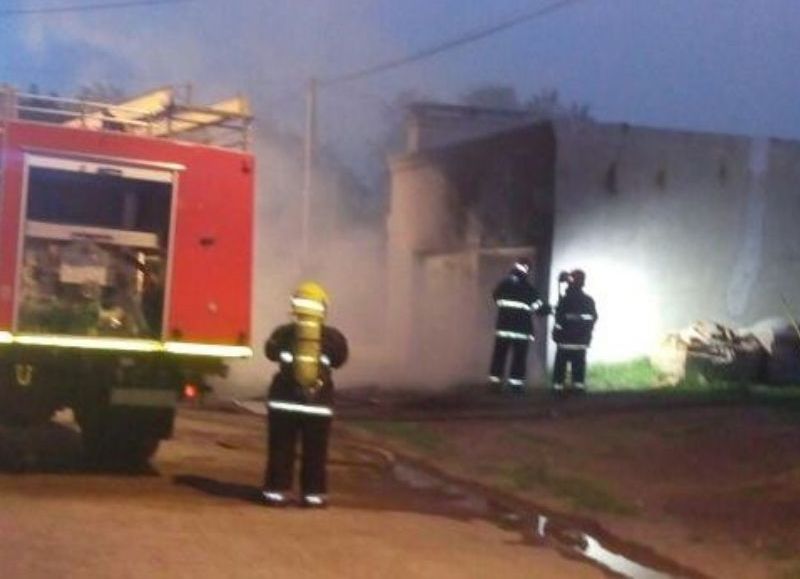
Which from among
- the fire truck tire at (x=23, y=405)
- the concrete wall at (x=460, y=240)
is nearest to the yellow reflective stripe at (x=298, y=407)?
the fire truck tire at (x=23, y=405)

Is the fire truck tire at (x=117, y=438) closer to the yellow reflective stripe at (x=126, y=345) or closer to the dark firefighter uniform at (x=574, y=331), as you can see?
the yellow reflective stripe at (x=126, y=345)

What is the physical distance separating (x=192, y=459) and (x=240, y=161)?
297cm

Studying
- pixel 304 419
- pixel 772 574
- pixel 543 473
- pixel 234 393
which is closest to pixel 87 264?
pixel 304 419

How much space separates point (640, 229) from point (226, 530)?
14899 millimetres

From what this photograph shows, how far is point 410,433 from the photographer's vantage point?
18578 millimetres

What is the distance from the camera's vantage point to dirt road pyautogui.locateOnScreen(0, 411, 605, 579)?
10.3m

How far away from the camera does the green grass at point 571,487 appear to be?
13938 mm

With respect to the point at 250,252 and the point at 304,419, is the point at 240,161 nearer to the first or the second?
the point at 250,252

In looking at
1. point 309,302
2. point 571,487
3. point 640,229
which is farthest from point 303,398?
point 640,229

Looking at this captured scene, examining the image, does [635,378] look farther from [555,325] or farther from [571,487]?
[571,487]

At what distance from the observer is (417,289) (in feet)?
99.1

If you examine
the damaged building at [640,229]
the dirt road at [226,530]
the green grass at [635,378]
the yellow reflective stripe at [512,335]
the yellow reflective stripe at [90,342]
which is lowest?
the dirt road at [226,530]

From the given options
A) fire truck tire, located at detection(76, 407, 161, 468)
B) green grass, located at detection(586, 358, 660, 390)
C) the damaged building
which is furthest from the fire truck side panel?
the damaged building

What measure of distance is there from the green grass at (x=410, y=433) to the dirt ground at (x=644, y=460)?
0.06 feet
